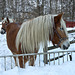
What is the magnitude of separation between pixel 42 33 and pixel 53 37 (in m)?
0.25

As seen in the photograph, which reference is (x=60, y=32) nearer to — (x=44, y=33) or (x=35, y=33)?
(x=44, y=33)

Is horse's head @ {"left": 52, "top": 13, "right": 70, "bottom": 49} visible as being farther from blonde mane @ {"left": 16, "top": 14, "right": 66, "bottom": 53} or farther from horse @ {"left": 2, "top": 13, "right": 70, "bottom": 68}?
blonde mane @ {"left": 16, "top": 14, "right": 66, "bottom": 53}

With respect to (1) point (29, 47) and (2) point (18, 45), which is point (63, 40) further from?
(2) point (18, 45)

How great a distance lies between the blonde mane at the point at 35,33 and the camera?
2211 millimetres

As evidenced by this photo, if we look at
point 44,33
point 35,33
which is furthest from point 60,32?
point 35,33

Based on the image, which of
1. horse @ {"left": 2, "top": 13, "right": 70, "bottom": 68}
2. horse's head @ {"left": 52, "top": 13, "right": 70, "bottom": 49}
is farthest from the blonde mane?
horse's head @ {"left": 52, "top": 13, "right": 70, "bottom": 49}

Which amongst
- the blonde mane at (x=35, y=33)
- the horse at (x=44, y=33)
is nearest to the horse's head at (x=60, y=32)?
the horse at (x=44, y=33)

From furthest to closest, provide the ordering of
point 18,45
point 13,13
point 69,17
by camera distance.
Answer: point 13,13
point 69,17
point 18,45

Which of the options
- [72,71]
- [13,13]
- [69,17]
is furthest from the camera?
[13,13]

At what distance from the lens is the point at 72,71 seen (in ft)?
6.54

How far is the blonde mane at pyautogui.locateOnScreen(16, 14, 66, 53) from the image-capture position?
221 centimetres

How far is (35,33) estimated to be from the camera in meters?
2.26

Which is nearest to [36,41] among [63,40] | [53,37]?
[53,37]

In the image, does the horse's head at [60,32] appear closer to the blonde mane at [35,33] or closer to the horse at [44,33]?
the horse at [44,33]
